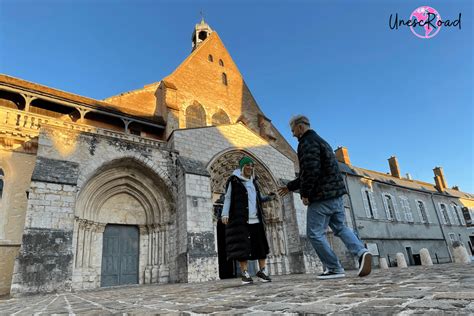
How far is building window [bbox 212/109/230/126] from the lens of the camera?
16198 millimetres

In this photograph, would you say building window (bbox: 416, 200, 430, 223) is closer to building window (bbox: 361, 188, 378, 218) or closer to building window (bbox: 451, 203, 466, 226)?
building window (bbox: 451, 203, 466, 226)

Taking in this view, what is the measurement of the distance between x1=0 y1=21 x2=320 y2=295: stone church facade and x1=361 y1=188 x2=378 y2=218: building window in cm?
813

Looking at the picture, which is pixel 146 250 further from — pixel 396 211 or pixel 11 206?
pixel 396 211

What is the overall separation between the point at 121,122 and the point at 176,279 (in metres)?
8.46

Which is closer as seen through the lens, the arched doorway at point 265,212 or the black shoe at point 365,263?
the black shoe at point 365,263

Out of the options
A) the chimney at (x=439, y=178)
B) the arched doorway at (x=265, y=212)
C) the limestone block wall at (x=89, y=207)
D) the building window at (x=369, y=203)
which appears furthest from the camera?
the chimney at (x=439, y=178)

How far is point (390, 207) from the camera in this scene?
18.7 metres

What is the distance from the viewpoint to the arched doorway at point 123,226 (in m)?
8.08

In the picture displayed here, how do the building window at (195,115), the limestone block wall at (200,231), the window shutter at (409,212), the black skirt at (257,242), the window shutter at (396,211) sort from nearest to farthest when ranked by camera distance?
the black skirt at (257,242) < the limestone block wall at (200,231) < the building window at (195,115) < the window shutter at (396,211) < the window shutter at (409,212)

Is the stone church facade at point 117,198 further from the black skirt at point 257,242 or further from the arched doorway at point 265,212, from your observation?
the black skirt at point 257,242

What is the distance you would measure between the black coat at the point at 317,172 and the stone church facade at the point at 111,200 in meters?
4.91

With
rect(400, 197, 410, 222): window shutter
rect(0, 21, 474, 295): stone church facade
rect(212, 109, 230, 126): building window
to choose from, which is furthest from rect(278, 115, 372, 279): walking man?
rect(400, 197, 410, 222): window shutter

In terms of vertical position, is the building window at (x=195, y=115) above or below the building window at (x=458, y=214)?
above

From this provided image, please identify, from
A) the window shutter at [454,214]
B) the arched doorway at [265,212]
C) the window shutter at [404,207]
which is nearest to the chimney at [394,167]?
the window shutter at [404,207]
